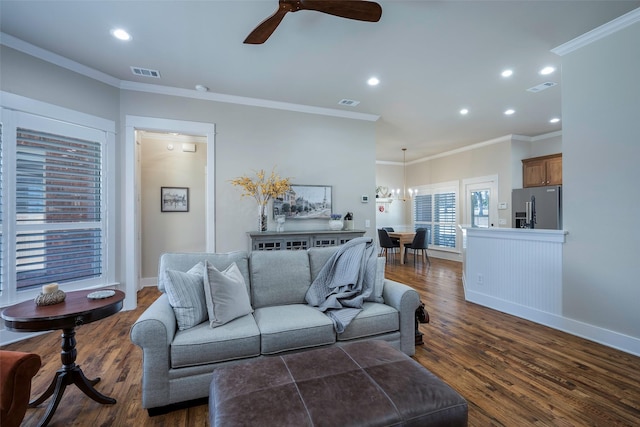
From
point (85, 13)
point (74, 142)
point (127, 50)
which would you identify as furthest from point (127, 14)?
point (74, 142)

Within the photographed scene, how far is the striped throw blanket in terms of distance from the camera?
2.31 metres

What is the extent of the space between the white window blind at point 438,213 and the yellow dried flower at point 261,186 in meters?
4.99

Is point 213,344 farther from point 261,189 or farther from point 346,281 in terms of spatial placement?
point 261,189

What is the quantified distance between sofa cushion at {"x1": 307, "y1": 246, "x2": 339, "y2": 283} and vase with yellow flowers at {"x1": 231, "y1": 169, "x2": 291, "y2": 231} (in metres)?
1.59

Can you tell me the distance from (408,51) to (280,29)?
1.36m

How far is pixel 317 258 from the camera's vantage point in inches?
108

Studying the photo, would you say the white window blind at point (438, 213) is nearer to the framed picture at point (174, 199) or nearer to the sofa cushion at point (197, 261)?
the framed picture at point (174, 199)

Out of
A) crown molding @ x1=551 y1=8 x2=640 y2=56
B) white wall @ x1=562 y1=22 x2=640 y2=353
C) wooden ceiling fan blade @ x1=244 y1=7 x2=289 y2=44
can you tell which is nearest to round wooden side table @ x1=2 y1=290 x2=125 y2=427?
wooden ceiling fan blade @ x1=244 y1=7 x2=289 y2=44

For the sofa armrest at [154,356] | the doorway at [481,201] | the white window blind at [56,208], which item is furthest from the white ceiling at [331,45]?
the sofa armrest at [154,356]

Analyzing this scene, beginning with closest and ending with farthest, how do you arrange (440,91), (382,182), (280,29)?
(280,29), (440,91), (382,182)

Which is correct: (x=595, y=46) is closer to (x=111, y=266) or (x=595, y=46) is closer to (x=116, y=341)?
(x=116, y=341)

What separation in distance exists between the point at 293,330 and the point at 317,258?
2.86 ft

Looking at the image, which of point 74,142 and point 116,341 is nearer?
point 116,341

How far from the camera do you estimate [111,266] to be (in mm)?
3543
